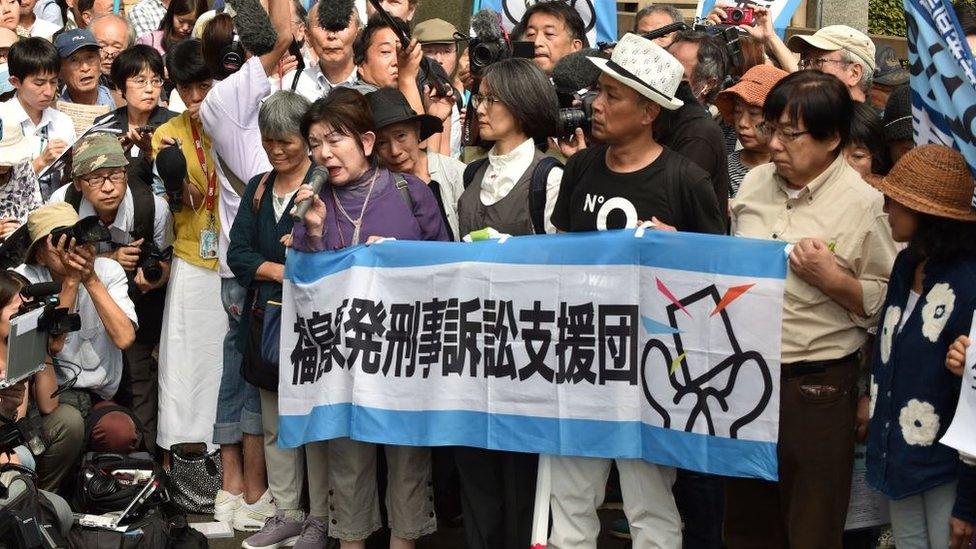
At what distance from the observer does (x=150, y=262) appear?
26.3 ft

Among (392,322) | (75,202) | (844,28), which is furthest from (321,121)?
(844,28)

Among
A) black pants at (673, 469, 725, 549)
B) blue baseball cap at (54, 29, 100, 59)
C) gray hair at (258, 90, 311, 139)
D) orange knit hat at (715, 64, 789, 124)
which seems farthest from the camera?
blue baseball cap at (54, 29, 100, 59)

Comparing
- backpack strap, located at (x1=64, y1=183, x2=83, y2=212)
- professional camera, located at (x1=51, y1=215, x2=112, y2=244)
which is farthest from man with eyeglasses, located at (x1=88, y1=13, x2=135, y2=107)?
professional camera, located at (x1=51, y1=215, x2=112, y2=244)

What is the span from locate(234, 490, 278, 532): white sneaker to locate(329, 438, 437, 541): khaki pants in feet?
2.87

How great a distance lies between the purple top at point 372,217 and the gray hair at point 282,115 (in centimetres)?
51

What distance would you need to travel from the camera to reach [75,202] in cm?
802

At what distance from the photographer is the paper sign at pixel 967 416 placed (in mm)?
4746

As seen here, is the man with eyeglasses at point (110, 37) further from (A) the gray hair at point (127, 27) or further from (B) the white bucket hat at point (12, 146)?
(B) the white bucket hat at point (12, 146)

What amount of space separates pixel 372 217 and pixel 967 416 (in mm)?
2877

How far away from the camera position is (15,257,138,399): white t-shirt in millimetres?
7598

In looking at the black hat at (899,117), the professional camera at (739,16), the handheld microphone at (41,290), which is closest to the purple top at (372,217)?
the handheld microphone at (41,290)

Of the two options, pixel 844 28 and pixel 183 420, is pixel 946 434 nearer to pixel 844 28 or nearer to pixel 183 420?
pixel 844 28

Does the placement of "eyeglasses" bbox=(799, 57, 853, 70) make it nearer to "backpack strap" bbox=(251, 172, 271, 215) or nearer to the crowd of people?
the crowd of people

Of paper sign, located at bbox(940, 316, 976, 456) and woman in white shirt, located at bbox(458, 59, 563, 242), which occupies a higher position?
woman in white shirt, located at bbox(458, 59, 563, 242)
